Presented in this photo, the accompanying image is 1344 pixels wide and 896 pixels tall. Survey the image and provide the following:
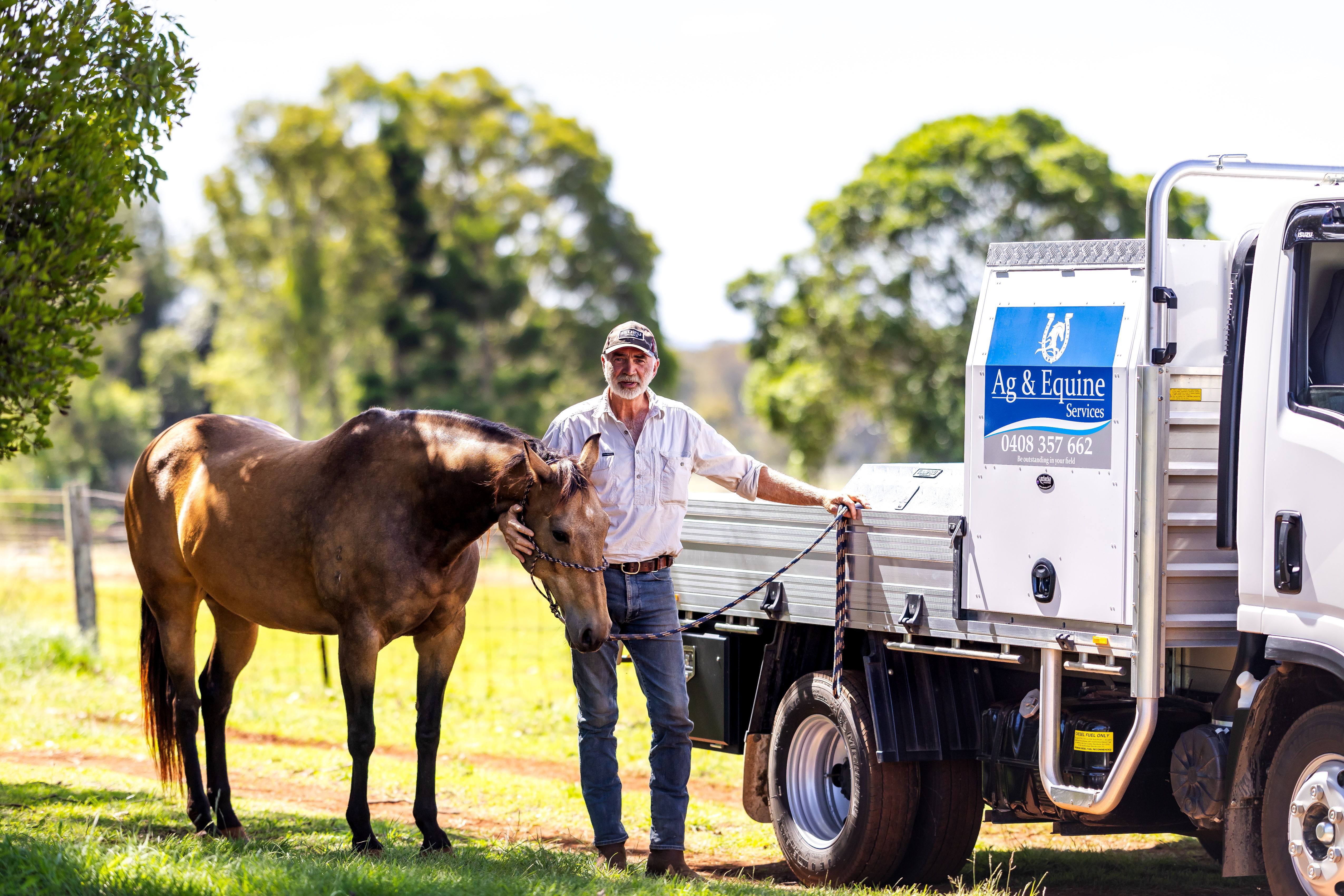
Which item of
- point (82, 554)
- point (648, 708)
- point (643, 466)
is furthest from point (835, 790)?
point (82, 554)

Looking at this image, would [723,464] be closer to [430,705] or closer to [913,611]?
[913,611]

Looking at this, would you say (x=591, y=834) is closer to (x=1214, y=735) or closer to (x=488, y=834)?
(x=488, y=834)

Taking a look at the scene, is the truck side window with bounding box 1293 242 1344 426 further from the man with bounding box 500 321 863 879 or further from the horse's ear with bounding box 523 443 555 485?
the horse's ear with bounding box 523 443 555 485

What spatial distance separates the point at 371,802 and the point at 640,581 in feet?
10.3

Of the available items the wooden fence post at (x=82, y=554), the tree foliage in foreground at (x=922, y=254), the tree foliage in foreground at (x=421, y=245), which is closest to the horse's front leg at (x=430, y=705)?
the wooden fence post at (x=82, y=554)

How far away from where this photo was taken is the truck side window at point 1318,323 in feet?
15.6

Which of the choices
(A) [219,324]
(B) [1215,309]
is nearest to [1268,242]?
(B) [1215,309]

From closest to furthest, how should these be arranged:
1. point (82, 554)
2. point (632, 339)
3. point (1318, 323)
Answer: point (1318, 323), point (632, 339), point (82, 554)

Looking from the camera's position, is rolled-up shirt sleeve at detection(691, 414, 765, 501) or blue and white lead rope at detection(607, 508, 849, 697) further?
rolled-up shirt sleeve at detection(691, 414, 765, 501)

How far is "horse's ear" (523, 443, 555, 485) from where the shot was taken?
219 inches

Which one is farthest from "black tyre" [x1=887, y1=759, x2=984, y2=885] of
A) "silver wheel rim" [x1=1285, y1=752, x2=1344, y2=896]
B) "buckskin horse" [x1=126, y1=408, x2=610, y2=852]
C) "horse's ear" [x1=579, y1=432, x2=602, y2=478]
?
"horse's ear" [x1=579, y1=432, x2=602, y2=478]

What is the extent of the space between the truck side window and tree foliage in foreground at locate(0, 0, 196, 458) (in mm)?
5472

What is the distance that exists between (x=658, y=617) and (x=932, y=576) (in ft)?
3.90

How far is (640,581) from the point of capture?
598 centimetres
